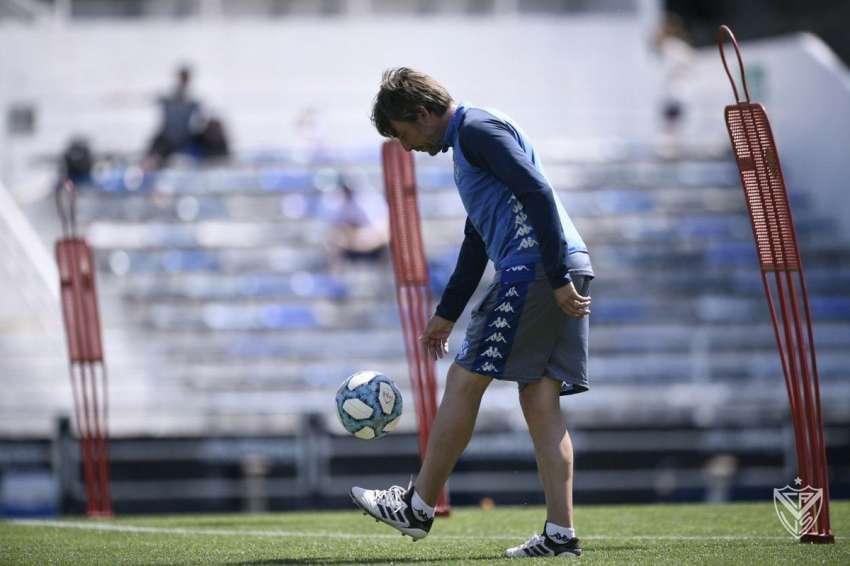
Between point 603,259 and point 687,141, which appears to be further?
point 687,141

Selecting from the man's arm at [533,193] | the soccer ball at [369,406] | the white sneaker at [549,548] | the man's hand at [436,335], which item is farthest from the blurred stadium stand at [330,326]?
the man's arm at [533,193]

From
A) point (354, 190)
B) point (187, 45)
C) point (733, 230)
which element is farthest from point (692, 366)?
point (187, 45)

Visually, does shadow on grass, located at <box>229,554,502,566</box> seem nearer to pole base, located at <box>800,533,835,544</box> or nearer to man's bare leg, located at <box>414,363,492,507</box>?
man's bare leg, located at <box>414,363,492,507</box>

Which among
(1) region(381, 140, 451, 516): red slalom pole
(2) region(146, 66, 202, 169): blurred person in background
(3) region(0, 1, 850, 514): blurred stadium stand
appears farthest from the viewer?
(2) region(146, 66, 202, 169): blurred person in background

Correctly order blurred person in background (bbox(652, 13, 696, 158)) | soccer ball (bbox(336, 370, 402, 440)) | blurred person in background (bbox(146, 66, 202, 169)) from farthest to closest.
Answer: blurred person in background (bbox(652, 13, 696, 158)), blurred person in background (bbox(146, 66, 202, 169)), soccer ball (bbox(336, 370, 402, 440))

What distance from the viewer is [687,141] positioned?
2005 cm

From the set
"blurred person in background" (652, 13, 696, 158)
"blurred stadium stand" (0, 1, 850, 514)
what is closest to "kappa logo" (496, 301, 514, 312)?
"blurred stadium stand" (0, 1, 850, 514)

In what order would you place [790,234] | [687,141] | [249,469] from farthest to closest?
[687,141]
[249,469]
[790,234]

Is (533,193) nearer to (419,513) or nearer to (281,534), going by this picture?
(419,513)

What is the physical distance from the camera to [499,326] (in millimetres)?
5555

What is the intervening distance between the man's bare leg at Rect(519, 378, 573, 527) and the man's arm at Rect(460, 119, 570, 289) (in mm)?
413

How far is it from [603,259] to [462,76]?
4854 mm

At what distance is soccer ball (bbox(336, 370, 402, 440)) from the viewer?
613cm

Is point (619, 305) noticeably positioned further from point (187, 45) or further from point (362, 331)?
point (187, 45)
